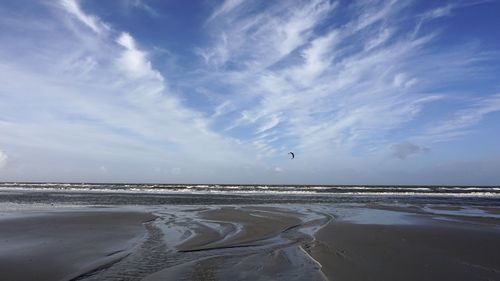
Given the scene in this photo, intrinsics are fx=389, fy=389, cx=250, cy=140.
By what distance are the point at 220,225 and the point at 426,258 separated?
Result: 8.97 m

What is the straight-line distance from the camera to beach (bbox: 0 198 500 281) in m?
7.94

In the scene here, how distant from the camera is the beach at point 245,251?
7.94 m

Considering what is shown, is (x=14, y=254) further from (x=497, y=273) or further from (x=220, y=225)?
(x=497, y=273)

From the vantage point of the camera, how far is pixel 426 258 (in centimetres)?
959

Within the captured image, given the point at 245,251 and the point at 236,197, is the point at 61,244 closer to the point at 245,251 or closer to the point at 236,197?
the point at 245,251

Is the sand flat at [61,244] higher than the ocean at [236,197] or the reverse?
the reverse

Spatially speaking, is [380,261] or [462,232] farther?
[462,232]

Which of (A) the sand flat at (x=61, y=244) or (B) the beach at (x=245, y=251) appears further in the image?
(A) the sand flat at (x=61, y=244)

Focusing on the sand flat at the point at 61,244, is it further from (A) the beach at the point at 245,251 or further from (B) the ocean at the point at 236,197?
(B) the ocean at the point at 236,197

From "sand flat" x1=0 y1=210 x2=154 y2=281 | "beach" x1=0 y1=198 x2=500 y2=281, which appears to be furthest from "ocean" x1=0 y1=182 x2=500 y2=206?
"beach" x1=0 y1=198 x2=500 y2=281

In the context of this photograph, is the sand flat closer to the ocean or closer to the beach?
the beach

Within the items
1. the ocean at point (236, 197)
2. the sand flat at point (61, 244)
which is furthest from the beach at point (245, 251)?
the ocean at point (236, 197)

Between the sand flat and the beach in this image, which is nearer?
the beach

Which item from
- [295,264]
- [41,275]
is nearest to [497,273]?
[295,264]
